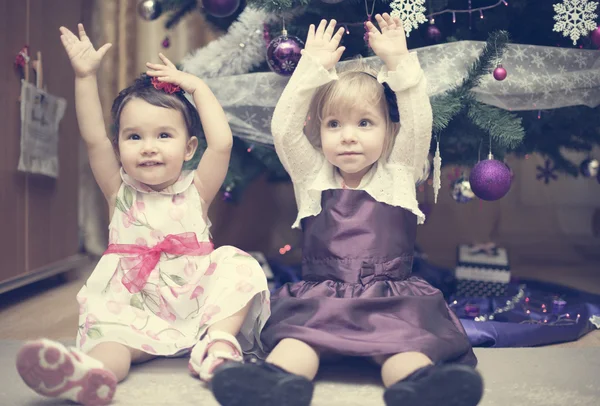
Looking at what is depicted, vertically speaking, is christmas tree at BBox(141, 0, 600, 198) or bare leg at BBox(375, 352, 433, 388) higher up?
christmas tree at BBox(141, 0, 600, 198)

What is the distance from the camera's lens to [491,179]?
1303 mm

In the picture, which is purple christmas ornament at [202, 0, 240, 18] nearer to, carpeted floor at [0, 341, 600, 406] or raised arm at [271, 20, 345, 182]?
raised arm at [271, 20, 345, 182]

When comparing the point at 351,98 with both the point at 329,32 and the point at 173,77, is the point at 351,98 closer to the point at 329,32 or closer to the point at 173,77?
the point at 329,32

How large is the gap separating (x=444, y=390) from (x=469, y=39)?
0.92m

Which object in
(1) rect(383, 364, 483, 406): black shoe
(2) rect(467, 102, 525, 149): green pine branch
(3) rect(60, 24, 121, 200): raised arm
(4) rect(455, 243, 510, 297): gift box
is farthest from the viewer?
(4) rect(455, 243, 510, 297): gift box

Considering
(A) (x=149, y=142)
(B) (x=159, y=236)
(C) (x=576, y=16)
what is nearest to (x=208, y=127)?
(A) (x=149, y=142)

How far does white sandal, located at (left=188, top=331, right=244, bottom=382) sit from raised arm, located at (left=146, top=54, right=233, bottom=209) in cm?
29

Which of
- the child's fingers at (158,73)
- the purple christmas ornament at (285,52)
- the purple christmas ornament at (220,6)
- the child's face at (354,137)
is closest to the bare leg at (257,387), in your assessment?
the child's face at (354,137)

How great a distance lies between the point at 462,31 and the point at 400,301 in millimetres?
690

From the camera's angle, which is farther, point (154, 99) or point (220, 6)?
point (220, 6)

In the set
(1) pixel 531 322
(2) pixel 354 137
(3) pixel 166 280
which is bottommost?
(1) pixel 531 322

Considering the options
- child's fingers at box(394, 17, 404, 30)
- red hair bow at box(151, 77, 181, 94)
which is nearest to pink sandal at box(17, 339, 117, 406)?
red hair bow at box(151, 77, 181, 94)

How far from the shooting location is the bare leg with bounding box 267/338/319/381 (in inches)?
38.3

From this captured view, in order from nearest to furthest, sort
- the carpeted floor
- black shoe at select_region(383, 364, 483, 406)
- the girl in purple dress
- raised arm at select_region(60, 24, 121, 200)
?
black shoe at select_region(383, 364, 483, 406), the carpeted floor, the girl in purple dress, raised arm at select_region(60, 24, 121, 200)
